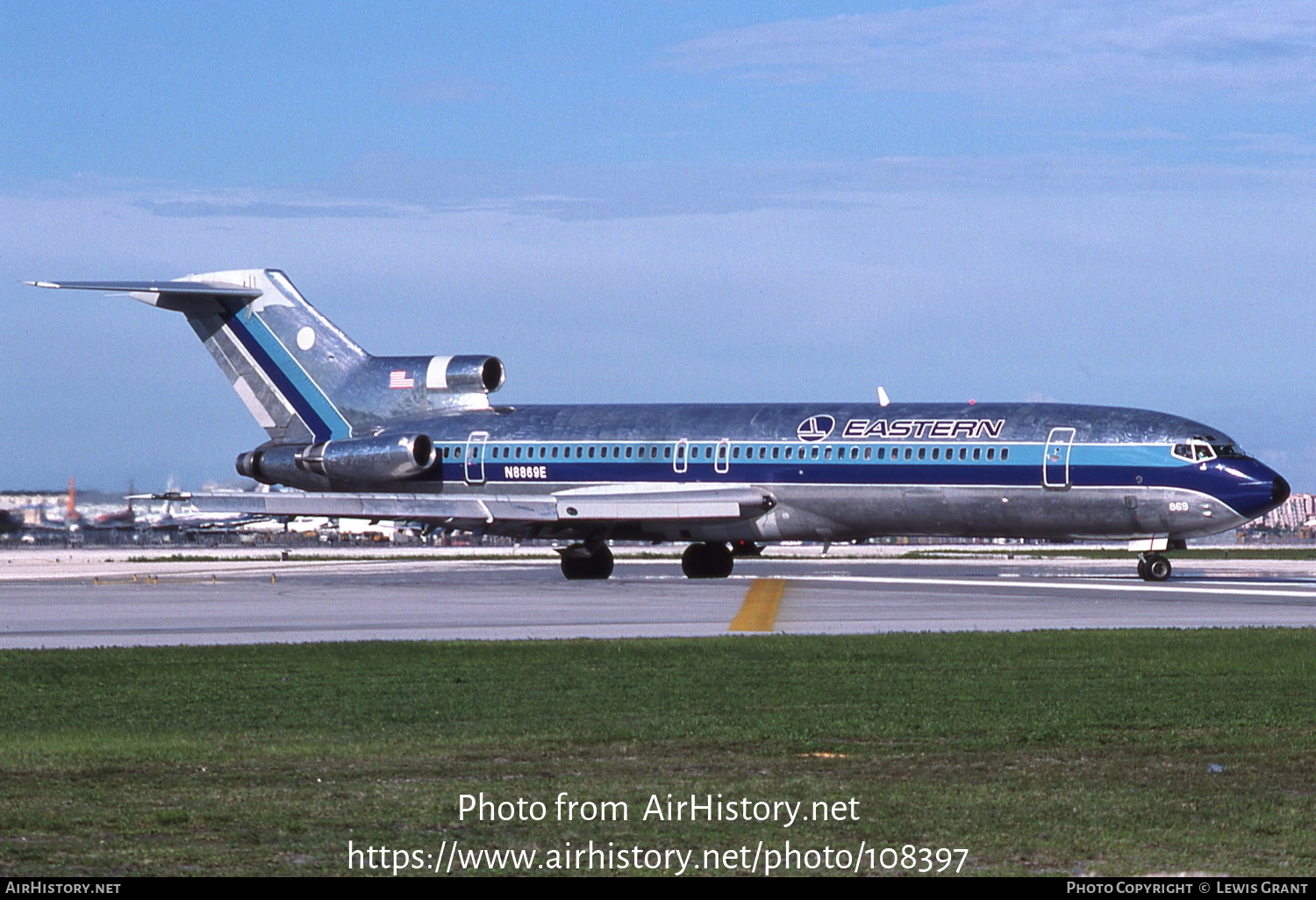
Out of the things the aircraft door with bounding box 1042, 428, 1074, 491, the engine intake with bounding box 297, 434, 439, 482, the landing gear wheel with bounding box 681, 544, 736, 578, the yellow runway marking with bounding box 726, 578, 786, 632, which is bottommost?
the landing gear wheel with bounding box 681, 544, 736, 578

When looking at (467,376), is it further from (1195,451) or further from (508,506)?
(1195,451)

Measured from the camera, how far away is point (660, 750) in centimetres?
1273

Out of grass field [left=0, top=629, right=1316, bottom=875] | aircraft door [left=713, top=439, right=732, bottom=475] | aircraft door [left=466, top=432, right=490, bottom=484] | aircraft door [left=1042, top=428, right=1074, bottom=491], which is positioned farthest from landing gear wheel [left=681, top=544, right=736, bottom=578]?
grass field [left=0, top=629, right=1316, bottom=875]

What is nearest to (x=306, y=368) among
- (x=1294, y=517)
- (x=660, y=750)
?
(x=660, y=750)

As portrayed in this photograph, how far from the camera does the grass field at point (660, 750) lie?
9.44 meters

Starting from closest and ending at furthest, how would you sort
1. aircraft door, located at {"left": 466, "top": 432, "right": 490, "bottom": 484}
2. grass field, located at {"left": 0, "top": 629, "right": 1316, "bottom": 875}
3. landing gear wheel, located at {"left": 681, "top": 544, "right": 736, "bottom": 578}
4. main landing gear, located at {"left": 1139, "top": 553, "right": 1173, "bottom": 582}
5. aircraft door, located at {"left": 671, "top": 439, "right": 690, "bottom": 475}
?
grass field, located at {"left": 0, "top": 629, "right": 1316, "bottom": 875}
main landing gear, located at {"left": 1139, "top": 553, "right": 1173, "bottom": 582}
aircraft door, located at {"left": 671, "top": 439, "right": 690, "bottom": 475}
landing gear wheel, located at {"left": 681, "top": 544, "right": 736, "bottom": 578}
aircraft door, located at {"left": 466, "top": 432, "right": 490, "bottom": 484}

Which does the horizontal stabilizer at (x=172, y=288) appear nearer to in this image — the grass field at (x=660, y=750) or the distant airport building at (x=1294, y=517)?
the grass field at (x=660, y=750)

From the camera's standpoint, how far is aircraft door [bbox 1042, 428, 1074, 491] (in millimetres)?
37281

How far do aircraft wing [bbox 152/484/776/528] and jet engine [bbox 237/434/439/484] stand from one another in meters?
1.86

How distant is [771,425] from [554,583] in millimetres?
6401

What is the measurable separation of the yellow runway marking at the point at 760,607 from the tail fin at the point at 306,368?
10.9m

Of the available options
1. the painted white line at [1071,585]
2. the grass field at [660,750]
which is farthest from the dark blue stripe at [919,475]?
the grass field at [660,750]

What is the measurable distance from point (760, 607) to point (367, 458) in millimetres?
16729

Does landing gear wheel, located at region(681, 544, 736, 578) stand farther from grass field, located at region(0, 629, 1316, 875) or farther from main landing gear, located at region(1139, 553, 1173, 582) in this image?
grass field, located at region(0, 629, 1316, 875)
